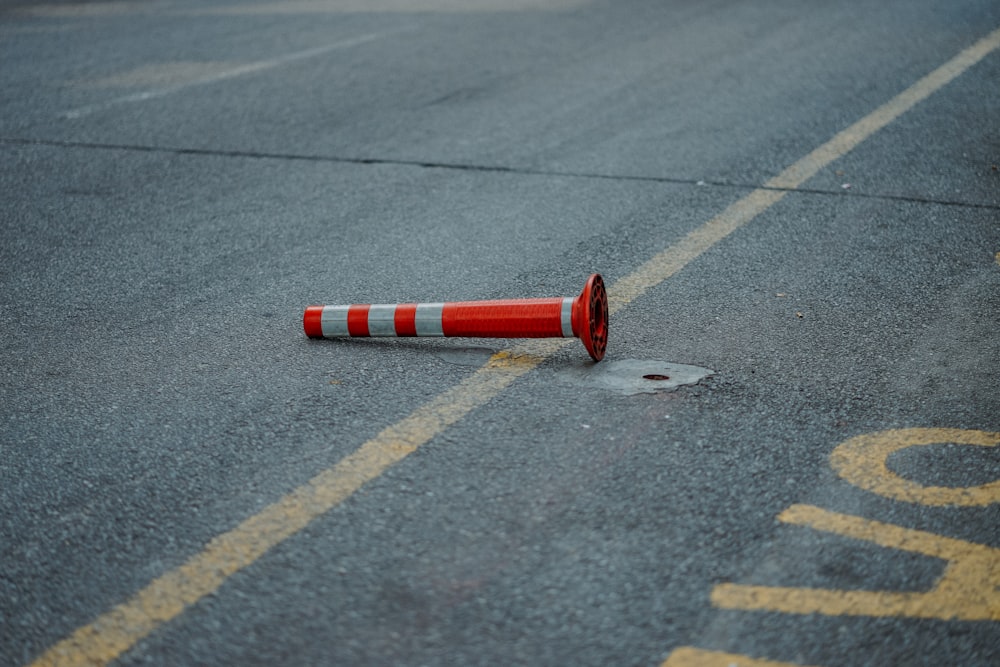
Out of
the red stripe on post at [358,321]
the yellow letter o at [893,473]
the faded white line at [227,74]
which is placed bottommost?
the yellow letter o at [893,473]

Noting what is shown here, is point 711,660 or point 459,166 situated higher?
point 459,166

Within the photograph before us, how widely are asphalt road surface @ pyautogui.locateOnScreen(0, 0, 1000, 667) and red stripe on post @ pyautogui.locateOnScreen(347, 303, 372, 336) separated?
10 cm

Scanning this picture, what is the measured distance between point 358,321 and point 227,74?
234 inches

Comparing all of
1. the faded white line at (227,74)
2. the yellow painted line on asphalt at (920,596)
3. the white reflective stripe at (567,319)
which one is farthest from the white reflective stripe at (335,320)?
the faded white line at (227,74)

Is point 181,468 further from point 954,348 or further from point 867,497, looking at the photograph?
point 954,348

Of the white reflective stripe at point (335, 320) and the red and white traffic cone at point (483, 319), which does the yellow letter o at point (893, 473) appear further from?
the white reflective stripe at point (335, 320)

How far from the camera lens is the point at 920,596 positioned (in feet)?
9.52

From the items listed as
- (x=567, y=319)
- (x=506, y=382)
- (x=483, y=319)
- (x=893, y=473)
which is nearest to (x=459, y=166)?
(x=483, y=319)

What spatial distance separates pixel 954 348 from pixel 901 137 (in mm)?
3453

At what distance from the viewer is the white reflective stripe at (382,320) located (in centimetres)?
457

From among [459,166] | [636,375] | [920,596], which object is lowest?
[920,596]

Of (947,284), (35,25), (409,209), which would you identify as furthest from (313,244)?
(35,25)

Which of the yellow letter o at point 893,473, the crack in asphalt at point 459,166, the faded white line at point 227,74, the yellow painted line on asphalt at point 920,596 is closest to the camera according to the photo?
the yellow painted line on asphalt at point 920,596

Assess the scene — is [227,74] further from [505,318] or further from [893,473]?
[893,473]
